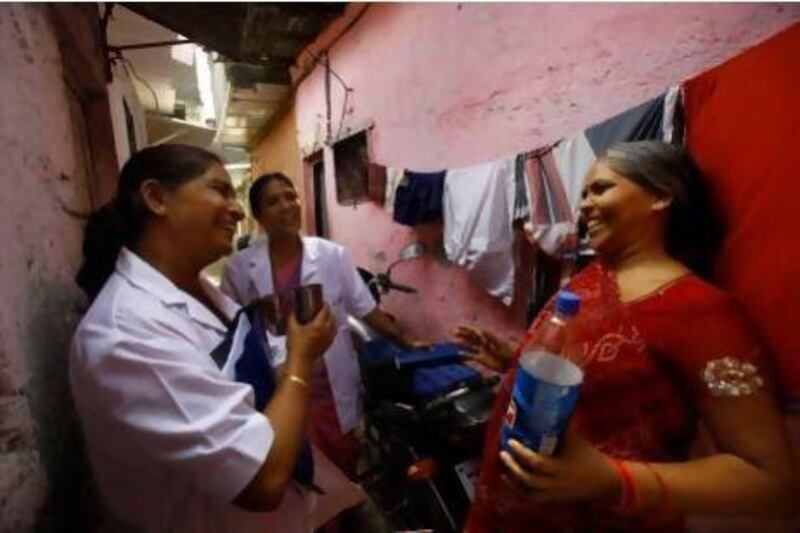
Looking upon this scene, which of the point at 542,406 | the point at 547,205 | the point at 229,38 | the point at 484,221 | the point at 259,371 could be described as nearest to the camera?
the point at 542,406

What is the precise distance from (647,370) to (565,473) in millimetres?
387

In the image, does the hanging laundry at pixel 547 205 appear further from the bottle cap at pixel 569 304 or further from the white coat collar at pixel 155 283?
the white coat collar at pixel 155 283

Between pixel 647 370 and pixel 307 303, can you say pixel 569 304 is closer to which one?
pixel 647 370

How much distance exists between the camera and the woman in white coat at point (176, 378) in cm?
87

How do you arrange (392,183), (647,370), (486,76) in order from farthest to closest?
(392,183)
(486,76)
(647,370)

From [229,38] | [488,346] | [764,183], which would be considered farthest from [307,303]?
[229,38]

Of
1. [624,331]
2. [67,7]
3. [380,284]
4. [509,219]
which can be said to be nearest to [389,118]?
[380,284]

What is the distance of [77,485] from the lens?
128 cm

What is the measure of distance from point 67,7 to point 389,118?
2.49 m

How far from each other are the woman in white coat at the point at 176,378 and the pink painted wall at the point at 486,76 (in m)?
1.67

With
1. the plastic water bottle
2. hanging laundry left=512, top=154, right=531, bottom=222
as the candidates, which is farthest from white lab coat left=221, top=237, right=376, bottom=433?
the plastic water bottle

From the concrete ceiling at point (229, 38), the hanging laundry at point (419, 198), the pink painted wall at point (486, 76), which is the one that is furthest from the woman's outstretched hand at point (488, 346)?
the concrete ceiling at point (229, 38)

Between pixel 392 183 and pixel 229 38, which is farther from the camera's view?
pixel 229 38

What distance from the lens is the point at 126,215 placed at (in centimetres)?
121
